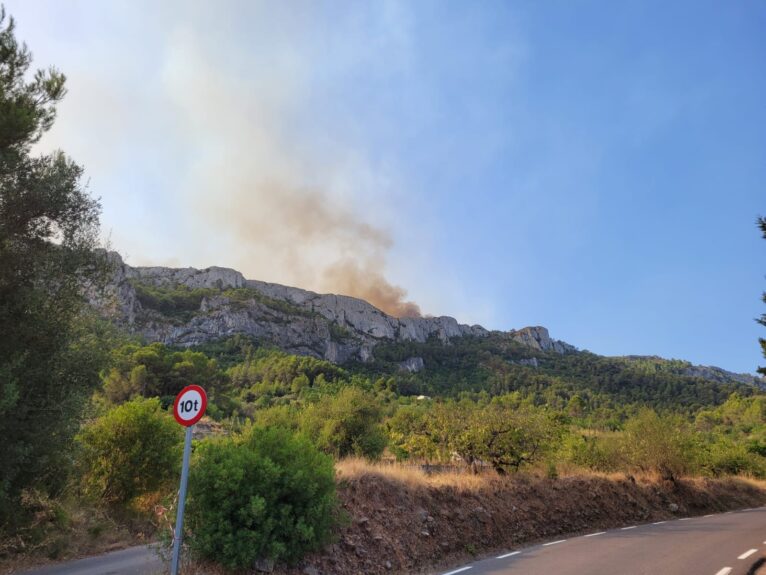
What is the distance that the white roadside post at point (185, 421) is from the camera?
7.30 metres

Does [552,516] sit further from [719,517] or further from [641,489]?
[719,517]

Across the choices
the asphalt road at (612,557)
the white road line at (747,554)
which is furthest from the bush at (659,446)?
the white road line at (747,554)

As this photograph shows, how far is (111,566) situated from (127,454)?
4206 millimetres

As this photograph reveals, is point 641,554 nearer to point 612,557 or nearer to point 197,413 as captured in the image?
point 612,557

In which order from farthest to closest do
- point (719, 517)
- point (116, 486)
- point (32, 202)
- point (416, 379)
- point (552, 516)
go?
1. point (416, 379)
2. point (719, 517)
3. point (552, 516)
4. point (116, 486)
5. point (32, 202)

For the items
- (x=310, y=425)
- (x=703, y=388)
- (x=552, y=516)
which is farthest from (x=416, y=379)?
(x=552, y=516)

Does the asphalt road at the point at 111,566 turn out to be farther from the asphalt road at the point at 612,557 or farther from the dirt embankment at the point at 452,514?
the dirt embankment at the point at 452,514

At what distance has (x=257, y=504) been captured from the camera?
7.57 meters

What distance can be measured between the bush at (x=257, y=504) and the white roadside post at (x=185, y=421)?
46 cm

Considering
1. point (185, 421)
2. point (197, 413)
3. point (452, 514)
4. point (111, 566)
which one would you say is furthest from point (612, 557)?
point (111, 566)

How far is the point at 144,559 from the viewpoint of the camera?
11.0 metres

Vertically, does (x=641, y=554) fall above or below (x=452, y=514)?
below

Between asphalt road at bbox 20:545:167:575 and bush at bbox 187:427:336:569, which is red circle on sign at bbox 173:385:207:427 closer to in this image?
bush at bbox 187:427:336:569

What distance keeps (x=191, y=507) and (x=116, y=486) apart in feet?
25.0
